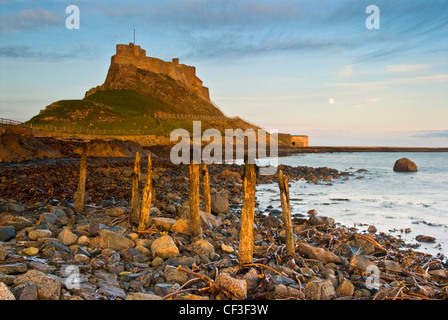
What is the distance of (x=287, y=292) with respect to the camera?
6258mm

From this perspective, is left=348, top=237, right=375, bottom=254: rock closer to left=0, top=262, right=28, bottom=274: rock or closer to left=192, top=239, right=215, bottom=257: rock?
left=192, top=239, right=215, bottom=257: rock

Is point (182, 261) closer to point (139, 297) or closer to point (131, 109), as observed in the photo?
point (139, 297)

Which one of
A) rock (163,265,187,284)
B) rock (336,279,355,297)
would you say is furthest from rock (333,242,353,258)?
rock (163,265,187,284)

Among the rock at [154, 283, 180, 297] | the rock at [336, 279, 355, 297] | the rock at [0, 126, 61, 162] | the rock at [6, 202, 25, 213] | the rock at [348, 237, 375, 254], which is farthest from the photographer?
the rock at [0, 126, 61, 162]

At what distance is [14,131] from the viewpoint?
117ft

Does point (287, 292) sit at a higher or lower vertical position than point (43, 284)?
lower

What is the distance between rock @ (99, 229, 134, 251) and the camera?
25.8 ft

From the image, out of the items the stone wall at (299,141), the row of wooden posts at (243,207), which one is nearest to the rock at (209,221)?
the row of wooden posts at (243,207)

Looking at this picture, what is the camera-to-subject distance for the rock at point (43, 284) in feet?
16.8

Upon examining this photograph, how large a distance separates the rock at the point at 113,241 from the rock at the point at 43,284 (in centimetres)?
249

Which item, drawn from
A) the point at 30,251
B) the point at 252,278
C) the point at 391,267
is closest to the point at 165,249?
→ the point at 252,278

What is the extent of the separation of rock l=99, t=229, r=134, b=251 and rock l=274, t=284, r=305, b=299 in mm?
3584

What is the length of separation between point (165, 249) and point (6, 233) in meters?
3.76
